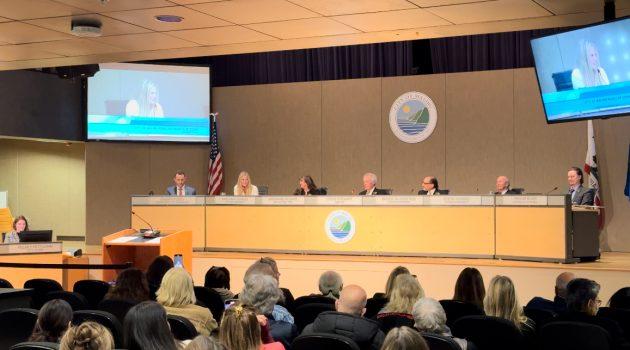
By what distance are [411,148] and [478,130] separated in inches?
47.1

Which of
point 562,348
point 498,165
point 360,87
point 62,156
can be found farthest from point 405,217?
point 62,156

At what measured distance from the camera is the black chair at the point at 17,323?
5133mm

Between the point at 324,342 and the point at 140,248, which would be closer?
the point at 324,342

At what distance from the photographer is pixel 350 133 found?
15.1 meters

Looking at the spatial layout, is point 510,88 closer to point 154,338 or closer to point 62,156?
point 62,156

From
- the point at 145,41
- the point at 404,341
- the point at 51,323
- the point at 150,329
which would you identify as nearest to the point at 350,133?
the point at 145,41

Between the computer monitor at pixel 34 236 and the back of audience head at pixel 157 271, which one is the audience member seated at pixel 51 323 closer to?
the back of audience head at pixel 157 271

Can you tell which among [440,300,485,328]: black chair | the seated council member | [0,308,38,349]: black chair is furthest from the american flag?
[0,308,38,349]: black chair

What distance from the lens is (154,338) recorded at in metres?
3.90

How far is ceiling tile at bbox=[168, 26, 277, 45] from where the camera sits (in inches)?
330

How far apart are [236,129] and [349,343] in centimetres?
1220

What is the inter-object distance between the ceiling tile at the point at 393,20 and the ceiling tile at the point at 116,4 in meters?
1.68

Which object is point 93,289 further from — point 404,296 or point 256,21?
point 404,296

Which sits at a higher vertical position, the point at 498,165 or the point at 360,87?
the point at 360,87
